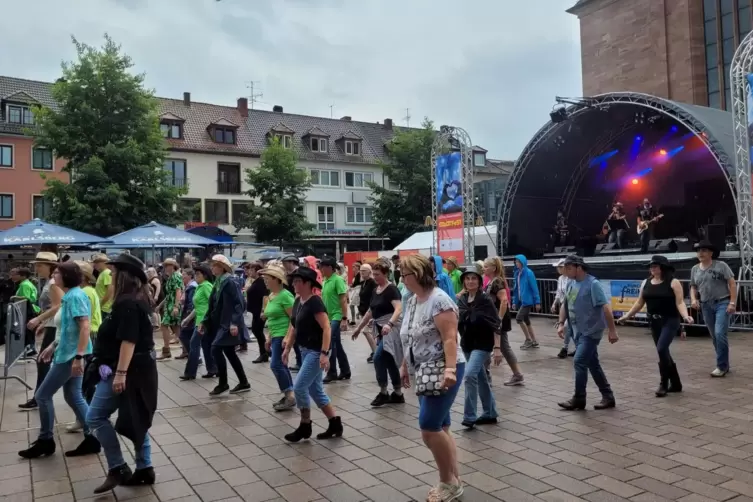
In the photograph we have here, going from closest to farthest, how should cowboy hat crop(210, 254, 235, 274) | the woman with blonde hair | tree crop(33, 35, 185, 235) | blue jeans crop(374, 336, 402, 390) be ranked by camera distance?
1. blue jeans crop(374, 336, 402, 390)
2. the woman with blonde hair
3. cowboy hat crop(210, 254, 235, 274)
4. tree crop(33, 35, 185, 235)

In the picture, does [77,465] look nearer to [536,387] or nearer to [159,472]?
[159,472]

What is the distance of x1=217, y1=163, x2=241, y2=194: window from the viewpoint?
132ft

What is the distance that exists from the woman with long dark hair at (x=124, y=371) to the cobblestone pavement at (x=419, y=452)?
42cm

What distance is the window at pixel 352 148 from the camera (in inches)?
1802

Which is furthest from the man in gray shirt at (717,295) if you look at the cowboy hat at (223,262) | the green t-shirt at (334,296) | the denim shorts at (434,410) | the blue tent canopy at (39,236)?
the blue tent canopy at (39,236)

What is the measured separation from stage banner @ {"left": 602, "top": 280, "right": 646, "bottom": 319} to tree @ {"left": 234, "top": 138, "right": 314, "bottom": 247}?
23.2m

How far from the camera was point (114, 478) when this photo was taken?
14.3ft

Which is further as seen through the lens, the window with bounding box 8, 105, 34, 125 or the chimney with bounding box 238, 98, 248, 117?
the chimney with bounding box 238, 98, 248, 117

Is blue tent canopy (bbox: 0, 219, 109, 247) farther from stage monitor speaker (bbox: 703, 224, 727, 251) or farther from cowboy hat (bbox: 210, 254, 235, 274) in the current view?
stage monitor speaker (bbox: 703, 224, 727, 251)

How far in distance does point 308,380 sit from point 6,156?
3623cm

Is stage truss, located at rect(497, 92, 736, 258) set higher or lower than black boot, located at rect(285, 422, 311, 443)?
higher

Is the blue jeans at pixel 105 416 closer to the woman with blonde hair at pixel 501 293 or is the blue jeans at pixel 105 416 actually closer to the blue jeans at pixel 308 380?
the blue jeans at pixel 308 380

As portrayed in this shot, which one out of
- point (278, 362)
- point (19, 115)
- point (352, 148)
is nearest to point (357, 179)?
point (352, 148)

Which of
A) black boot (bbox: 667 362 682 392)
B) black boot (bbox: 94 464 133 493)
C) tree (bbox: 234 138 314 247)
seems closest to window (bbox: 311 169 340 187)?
tree (bbox: 234 138 314 247)
